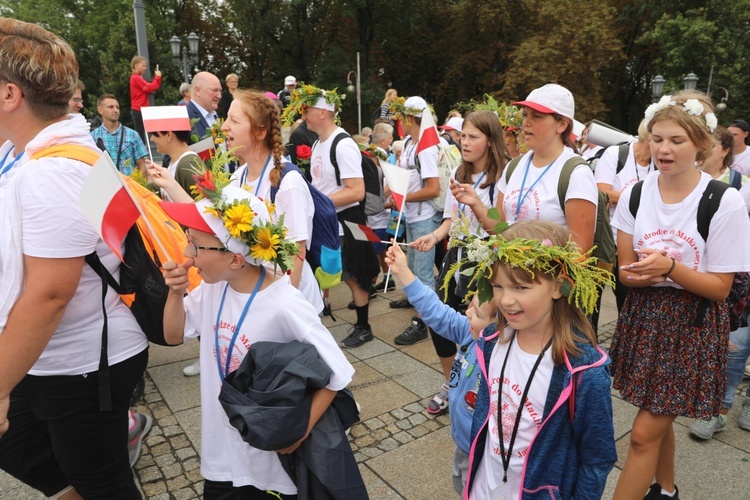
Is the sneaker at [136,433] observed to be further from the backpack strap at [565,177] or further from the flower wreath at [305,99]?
the backpack strap at [565,177]

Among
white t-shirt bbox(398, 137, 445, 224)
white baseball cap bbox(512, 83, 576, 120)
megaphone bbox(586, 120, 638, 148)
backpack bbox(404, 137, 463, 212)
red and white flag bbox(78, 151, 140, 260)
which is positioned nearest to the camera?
red and white flag bbox(78, 151, 140, 260)

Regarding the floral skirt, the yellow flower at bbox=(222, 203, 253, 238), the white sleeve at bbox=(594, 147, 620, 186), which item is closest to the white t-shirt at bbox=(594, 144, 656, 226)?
the white sleeve at bbox=(594, 147, 620, 186)

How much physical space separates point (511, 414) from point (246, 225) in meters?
1.22

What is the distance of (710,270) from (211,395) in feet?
7.50

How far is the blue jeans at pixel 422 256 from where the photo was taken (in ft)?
16.4

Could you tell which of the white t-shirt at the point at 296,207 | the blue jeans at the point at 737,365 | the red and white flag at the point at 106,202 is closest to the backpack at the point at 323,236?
the white t-shirt at the point at 296,207

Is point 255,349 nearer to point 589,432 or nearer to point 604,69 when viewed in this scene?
point 589,432

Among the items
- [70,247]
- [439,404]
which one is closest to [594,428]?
[70,247]

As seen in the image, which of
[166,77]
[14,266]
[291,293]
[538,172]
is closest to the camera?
[14,266]

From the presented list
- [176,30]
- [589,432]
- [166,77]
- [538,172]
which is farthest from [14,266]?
[176,30]

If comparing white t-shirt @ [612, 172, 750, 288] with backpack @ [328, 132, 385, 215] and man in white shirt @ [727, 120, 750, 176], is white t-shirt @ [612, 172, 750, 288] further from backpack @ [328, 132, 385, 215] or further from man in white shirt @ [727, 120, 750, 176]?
man in white shirt @ [727, 120, 750, 176]

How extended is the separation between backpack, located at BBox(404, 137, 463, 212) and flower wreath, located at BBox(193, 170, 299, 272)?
10.4ft

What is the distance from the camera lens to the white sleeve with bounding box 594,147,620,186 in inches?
186

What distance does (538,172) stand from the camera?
296 centimetres
